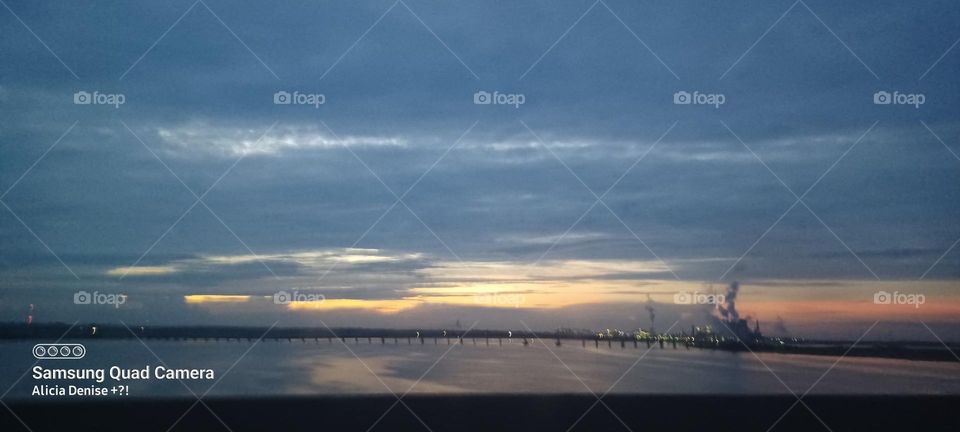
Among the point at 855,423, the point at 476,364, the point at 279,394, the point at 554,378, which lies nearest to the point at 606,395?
the point at 554,378

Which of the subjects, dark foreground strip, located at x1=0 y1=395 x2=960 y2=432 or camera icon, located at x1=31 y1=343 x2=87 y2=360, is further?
dark foreground strip, located at x1=0 y1=395 x2=960 y2=432

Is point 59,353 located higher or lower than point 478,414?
higher

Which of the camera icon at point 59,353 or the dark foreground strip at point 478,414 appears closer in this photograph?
the camera icon at point 59,353

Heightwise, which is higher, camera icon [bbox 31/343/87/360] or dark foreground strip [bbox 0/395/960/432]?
camera icon [bbox 31/343/87/360]

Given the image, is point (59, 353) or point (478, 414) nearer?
point (59, 353)

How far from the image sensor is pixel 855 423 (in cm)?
1191

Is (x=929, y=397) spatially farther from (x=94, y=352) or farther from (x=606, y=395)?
(x=94, y=352)

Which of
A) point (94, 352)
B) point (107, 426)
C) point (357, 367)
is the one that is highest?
point (357, 367)

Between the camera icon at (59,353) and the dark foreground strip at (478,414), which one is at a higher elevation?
the camera icon at (59,353)

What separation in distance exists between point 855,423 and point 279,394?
33.5ft

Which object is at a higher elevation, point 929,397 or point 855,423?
point 929,397

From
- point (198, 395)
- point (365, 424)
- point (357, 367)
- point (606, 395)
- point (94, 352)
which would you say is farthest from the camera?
point (357, 367)

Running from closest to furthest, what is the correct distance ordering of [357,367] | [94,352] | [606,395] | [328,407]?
[94,352] < [328,407] < [606,395] < [357,367]

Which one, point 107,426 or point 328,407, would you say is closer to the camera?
point 107,426
